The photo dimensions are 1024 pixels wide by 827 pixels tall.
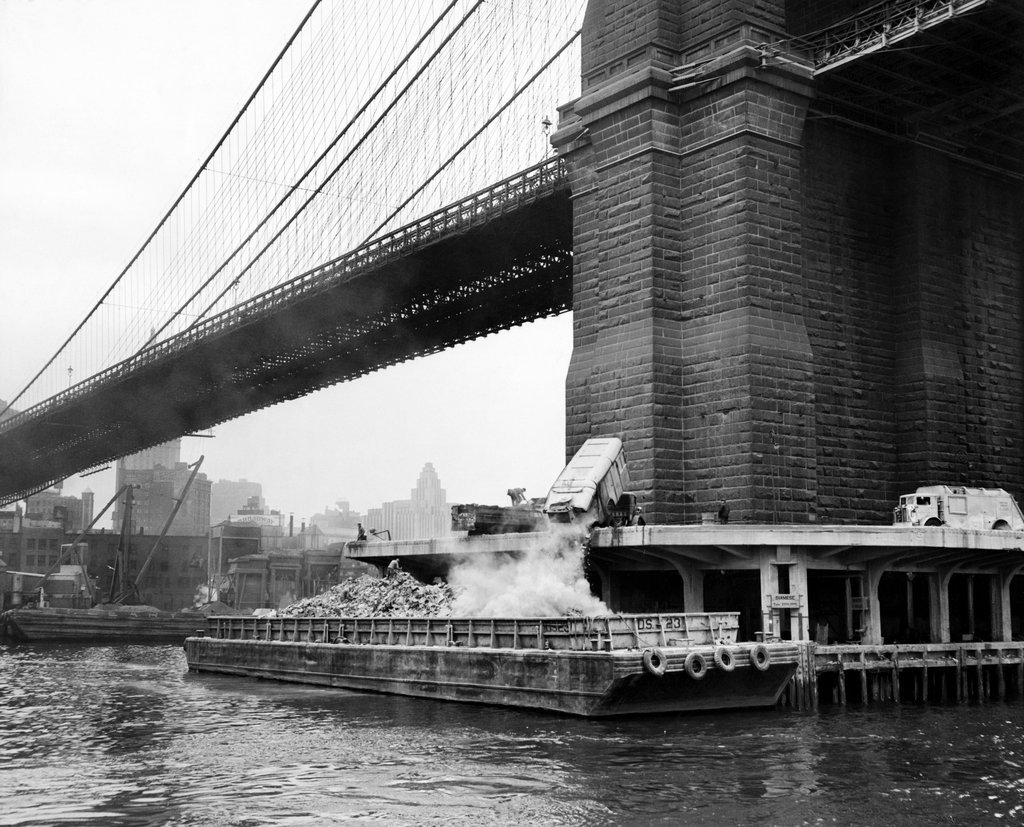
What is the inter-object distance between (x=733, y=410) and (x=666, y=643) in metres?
9.69

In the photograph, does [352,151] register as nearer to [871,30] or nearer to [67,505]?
[871,30]

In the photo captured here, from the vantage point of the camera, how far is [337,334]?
2537 inches

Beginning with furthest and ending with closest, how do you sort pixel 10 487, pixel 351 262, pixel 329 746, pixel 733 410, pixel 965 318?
pixel 10 487 → pixel 351 262 → pixel 965 318 → pixel 733 410 → pixel 329 746

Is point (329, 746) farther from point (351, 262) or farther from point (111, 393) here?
point (111, 393)

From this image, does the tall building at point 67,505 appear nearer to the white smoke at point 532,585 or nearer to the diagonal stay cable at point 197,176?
the diagonal stay cable at point 197,176

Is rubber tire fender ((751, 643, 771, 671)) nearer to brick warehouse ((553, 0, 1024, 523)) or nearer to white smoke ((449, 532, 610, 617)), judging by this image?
white smoke ((449, 532, 610, 617))

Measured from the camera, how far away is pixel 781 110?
114 ft

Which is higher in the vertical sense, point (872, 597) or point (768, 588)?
point (768, 588)

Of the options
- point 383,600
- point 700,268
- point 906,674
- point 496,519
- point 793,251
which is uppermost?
point 793,251

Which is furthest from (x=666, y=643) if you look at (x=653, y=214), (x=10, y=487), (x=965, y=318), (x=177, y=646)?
(x=10, y=487)

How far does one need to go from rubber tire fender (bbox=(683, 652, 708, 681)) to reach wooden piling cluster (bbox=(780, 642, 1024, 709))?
11.8 ft

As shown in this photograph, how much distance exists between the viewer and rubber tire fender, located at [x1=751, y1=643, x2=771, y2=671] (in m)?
25.6

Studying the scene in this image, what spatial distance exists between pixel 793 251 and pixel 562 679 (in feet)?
48.1

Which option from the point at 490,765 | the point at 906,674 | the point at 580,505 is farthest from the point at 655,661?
the point at 906,674
